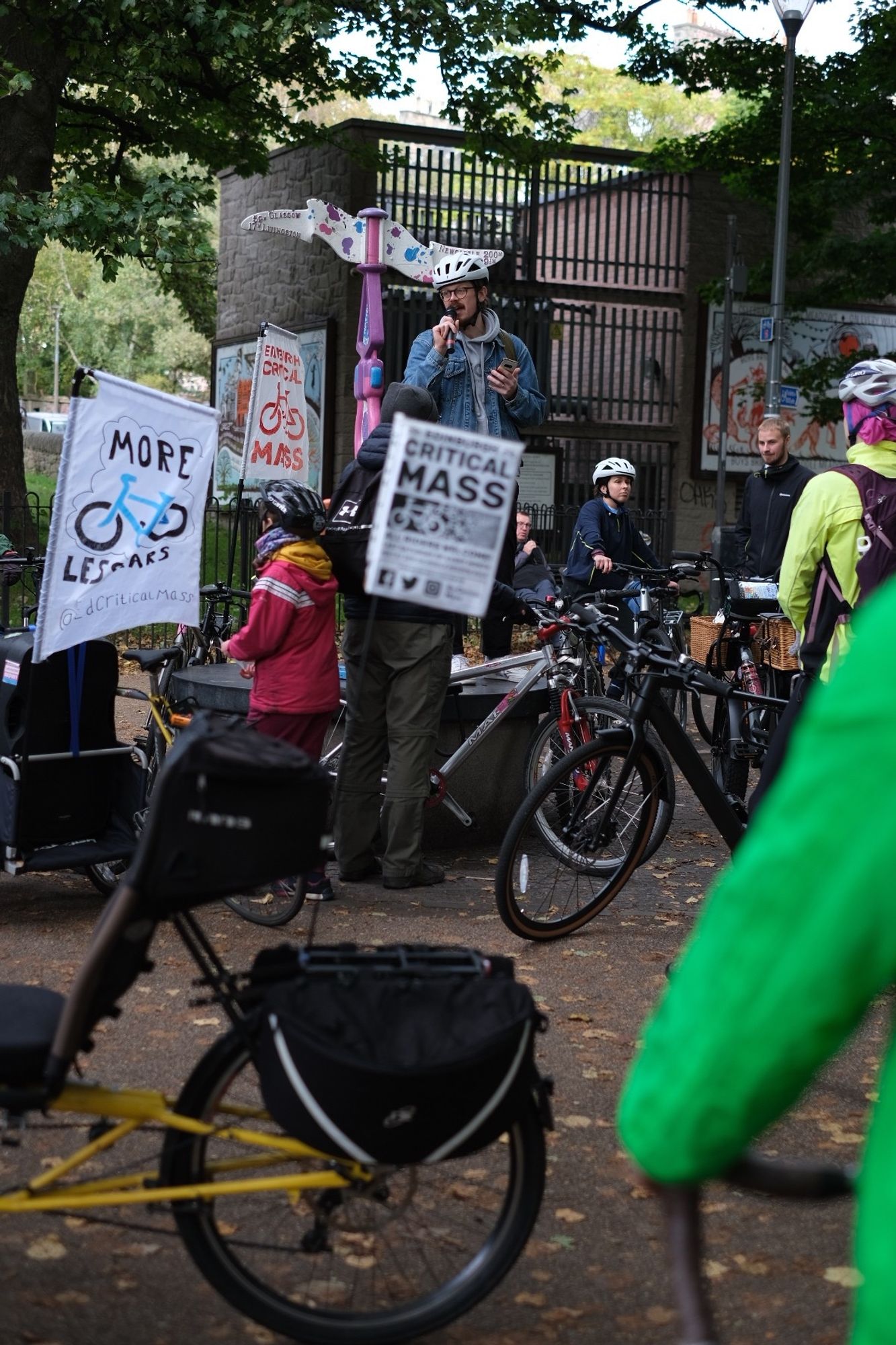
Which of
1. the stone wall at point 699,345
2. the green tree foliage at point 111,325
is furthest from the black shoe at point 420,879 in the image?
the green tree foliage at point 111,325

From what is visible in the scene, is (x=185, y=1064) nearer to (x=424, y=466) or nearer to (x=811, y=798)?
(x=424, y=466)

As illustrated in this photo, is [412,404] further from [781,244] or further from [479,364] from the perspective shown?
[781,244]

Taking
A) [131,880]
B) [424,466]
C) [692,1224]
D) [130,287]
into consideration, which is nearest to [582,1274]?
[131,880]

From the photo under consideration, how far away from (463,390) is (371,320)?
8.21ft

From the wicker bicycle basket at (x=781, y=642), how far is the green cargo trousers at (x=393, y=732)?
8.08ft

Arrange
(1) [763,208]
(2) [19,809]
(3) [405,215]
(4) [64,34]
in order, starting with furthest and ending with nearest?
(1) [763,208]
(3) [405,215]
(4) [64,34]
(2) [19,809]

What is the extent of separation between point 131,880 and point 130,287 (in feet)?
198

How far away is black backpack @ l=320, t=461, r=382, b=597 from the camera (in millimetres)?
6715

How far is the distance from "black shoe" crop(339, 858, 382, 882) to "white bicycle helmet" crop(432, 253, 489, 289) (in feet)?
9.30

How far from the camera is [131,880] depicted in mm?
3025

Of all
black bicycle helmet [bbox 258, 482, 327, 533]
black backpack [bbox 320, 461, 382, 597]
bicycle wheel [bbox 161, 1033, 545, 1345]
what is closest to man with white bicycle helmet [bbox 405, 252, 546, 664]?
black backpack [bbox 320, 461, 382, 597]

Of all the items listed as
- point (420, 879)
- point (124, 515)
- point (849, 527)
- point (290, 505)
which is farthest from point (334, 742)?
point (849, 527)

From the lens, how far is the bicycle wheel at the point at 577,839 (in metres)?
6.15

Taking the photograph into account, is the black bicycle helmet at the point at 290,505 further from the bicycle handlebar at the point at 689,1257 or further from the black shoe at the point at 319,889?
the bicycle handlebar at the point at 689,1257
